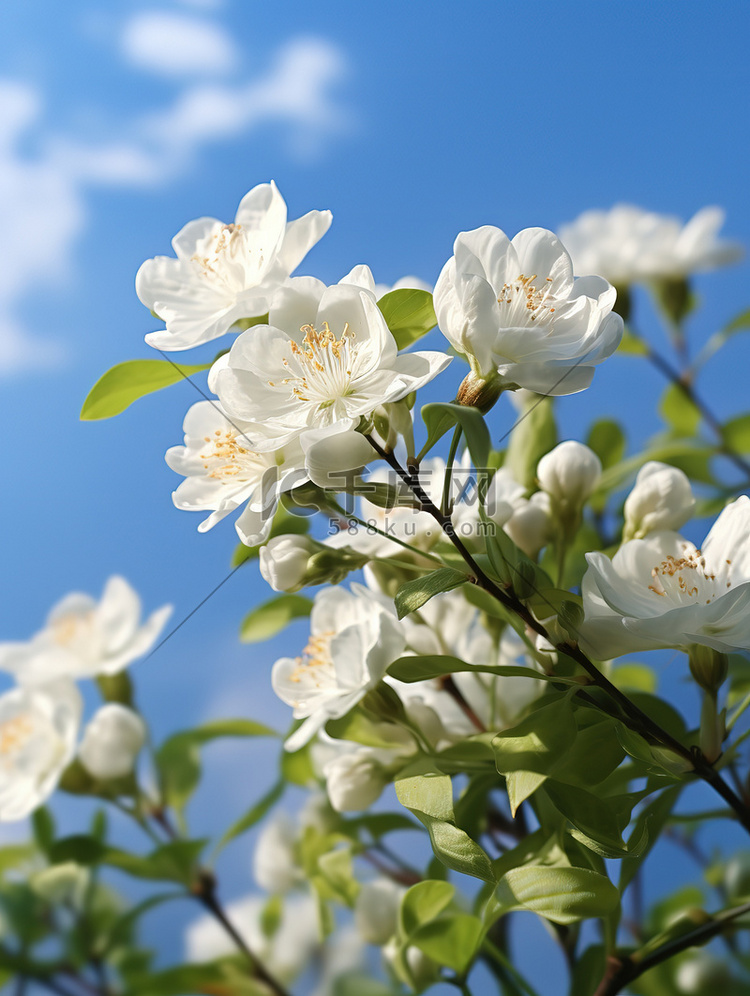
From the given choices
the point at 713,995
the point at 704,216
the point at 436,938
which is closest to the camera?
the point at 436,938

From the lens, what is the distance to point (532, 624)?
333 millimetres

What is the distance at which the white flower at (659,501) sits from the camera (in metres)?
0.44

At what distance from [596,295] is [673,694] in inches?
16.0

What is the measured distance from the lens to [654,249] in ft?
3.12

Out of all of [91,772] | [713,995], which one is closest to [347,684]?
[91,772]

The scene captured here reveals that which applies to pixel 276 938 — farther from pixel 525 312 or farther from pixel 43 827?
pixel 525 312

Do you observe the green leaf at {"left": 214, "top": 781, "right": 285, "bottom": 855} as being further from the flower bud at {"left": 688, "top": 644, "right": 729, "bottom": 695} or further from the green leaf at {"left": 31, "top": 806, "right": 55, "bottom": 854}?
the flower bud at {"left": 688, "top": 644, "right": 729, "bottom": 695}

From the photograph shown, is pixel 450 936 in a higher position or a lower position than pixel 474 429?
lower

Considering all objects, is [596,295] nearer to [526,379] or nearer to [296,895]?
[526,379]

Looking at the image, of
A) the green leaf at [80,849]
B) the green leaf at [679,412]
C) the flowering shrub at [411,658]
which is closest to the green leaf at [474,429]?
the flowering shrub at [411,658]

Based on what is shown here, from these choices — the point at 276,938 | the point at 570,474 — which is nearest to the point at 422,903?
the point at 570,474

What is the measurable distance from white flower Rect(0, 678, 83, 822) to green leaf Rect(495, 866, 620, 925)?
13.7 inches

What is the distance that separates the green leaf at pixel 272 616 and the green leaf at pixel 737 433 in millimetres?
434

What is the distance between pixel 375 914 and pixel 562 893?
233mm
